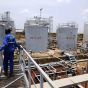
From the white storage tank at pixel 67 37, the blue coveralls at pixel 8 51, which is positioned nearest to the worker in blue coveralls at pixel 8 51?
the blue coveralls at pixel 8 51

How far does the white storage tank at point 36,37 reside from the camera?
25.8 metres

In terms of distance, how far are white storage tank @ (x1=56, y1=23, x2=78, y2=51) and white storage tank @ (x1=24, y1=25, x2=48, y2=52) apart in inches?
141

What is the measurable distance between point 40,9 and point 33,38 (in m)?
7.94

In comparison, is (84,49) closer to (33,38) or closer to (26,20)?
(33,38)

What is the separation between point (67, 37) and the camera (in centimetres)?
2914

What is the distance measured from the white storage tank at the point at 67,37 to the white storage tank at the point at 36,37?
358 cm

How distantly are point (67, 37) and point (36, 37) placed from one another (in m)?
5.31

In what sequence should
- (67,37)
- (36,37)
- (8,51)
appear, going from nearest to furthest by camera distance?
(8,51) → (36,37) → (67,37)

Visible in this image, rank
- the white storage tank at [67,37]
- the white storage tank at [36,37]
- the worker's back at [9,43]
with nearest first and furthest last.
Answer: the worker's back at [9,43], the white storage tank at [36,37], the white storage tank at [67,37]

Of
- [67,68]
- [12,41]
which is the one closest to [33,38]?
[67,68]

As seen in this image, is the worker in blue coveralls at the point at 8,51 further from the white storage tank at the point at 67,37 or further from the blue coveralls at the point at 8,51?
the white storage tank at the point at 67,37

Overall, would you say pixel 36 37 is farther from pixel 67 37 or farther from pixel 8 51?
pixel 8 51

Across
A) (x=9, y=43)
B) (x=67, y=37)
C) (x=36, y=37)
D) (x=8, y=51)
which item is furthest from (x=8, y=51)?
(x=67, y=37)

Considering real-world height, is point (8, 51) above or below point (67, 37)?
above
